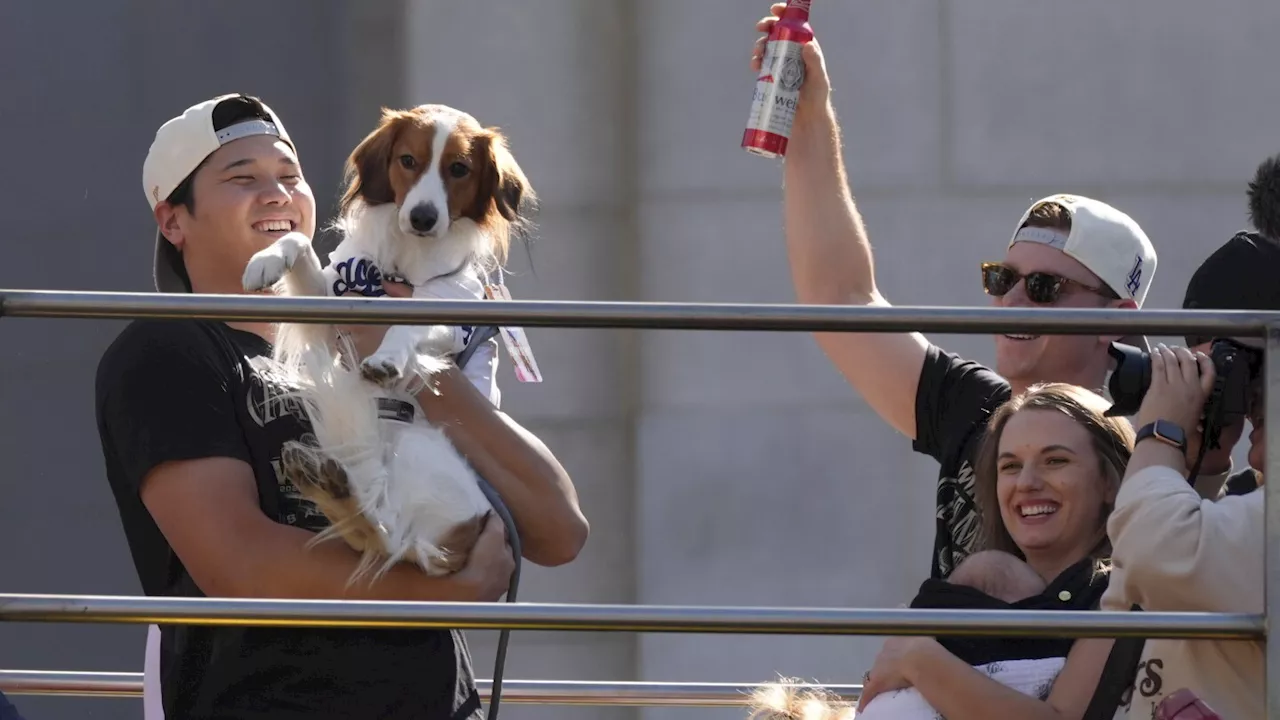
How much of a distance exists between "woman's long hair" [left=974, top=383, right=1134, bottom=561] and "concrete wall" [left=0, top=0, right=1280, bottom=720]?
2.51 metres

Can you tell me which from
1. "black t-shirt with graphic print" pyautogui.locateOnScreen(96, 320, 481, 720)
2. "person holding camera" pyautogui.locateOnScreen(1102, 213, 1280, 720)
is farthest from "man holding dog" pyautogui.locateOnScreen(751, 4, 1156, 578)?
"black t-shirt with graphic print" pyautogui.locateOnScreen(96, 320, 481, 720)

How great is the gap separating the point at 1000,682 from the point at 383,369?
1.08 meters

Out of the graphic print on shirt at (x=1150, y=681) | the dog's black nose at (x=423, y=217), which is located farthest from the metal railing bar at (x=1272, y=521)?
the dog's black nose at (x=423, y=217)

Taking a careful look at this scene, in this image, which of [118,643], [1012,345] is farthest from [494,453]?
[118,643]

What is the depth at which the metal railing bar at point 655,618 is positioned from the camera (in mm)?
1988

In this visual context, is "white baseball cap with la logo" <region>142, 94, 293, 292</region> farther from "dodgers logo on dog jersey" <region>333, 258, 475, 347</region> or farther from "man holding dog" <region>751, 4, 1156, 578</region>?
"man holding dog" <region>751, 4, 1156, 578</region>

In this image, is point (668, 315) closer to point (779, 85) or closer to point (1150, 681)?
point (1150, 681)

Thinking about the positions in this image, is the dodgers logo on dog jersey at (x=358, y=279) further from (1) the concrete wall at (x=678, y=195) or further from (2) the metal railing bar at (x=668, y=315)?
(1) the concrete wall at (x=678, y=195)

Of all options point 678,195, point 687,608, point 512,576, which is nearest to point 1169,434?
point 687,608

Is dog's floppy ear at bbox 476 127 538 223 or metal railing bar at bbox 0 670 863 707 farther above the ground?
dog's floppy ear at bbox 476 127 538 223

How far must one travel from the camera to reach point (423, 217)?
3092mm

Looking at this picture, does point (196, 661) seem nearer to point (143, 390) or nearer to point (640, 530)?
point (143, 390)

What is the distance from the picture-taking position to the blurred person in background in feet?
6.95

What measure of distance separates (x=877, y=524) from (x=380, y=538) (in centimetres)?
283
